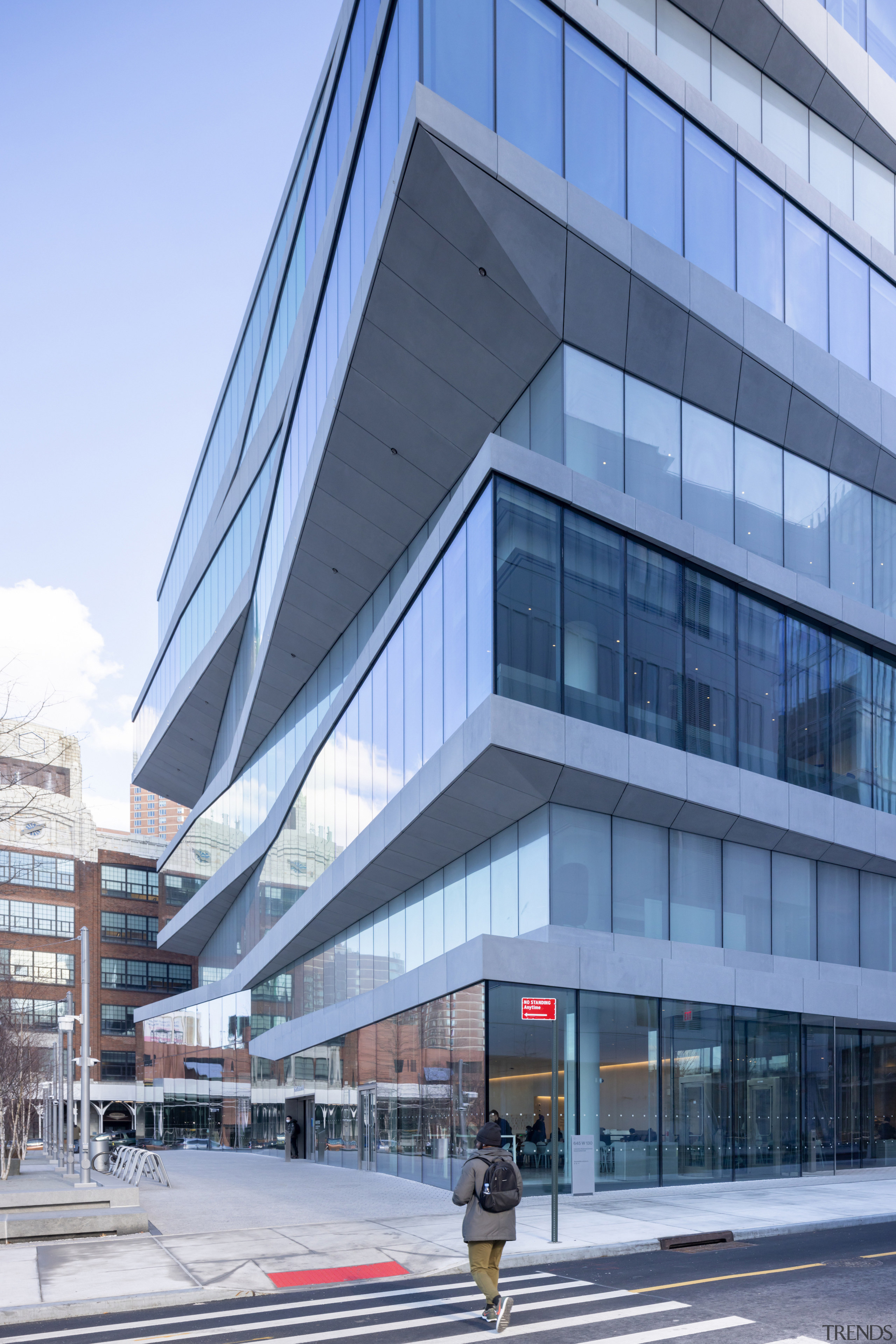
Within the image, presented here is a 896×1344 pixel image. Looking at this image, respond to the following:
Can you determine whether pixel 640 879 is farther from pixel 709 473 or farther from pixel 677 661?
pixel 709 473

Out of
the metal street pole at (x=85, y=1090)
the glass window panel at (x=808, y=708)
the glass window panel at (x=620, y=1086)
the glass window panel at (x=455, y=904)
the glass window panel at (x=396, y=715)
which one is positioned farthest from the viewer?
the glass window panel at (x=396, y=715)

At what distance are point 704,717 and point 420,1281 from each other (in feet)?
51.3

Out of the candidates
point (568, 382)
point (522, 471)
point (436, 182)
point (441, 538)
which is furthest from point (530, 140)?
point (441, 538)

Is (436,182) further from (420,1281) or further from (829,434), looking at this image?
(420,1281)

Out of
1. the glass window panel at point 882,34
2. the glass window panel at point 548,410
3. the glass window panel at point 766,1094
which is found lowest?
the glass window panel at point 766,1094

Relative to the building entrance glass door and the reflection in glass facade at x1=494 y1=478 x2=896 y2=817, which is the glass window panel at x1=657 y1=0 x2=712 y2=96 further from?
the building entrance glass door

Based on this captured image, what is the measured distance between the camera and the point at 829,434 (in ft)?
98.5

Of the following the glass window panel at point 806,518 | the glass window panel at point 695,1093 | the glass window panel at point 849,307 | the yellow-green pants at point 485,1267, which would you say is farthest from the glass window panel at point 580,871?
the glass window panel at point 849,307

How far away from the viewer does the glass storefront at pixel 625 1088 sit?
71.6 ft

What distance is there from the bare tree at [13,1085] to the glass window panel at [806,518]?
28.1m

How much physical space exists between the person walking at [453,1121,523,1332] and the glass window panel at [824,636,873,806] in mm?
20837

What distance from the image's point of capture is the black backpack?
10570mm

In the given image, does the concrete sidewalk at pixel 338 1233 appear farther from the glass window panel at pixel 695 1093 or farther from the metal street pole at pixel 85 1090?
the metal street pole at pixel 85 1090

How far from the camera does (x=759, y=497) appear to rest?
28875 millimetres
